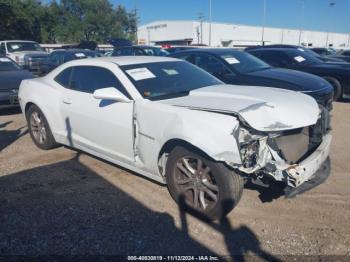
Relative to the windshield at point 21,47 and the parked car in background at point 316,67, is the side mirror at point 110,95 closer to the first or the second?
the parked car in background at point 316,67

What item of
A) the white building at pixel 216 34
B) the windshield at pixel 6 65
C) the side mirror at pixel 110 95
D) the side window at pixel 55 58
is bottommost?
the white building at pixel 216 34

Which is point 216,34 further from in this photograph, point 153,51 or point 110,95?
point 110,95

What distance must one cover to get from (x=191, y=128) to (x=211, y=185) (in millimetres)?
602

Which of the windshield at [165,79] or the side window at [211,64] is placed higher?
the windshield at [165,79]

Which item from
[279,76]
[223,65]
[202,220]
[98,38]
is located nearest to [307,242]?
[202,220]

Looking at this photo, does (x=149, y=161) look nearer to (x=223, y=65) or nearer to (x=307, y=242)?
(x=307, y=242)

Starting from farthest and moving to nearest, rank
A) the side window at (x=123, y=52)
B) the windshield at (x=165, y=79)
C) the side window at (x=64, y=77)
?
the side window at (x=123, y=52) < the side window at (x=64, y=77) < the windshield at (x=165, y=79)

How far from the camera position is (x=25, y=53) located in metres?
15.9

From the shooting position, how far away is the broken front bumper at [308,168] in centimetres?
282

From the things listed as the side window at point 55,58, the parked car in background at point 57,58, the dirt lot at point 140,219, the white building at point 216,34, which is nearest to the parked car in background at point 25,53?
the parked car in background at point 57,58

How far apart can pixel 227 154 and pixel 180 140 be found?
0.58 m

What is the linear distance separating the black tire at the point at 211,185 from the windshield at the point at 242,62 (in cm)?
400

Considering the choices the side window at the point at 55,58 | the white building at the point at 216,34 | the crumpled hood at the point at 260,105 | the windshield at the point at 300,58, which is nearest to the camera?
the crumpled hood at the point at 260,105

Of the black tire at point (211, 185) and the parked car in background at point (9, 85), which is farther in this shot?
the parked car in background at point (9, 85)
